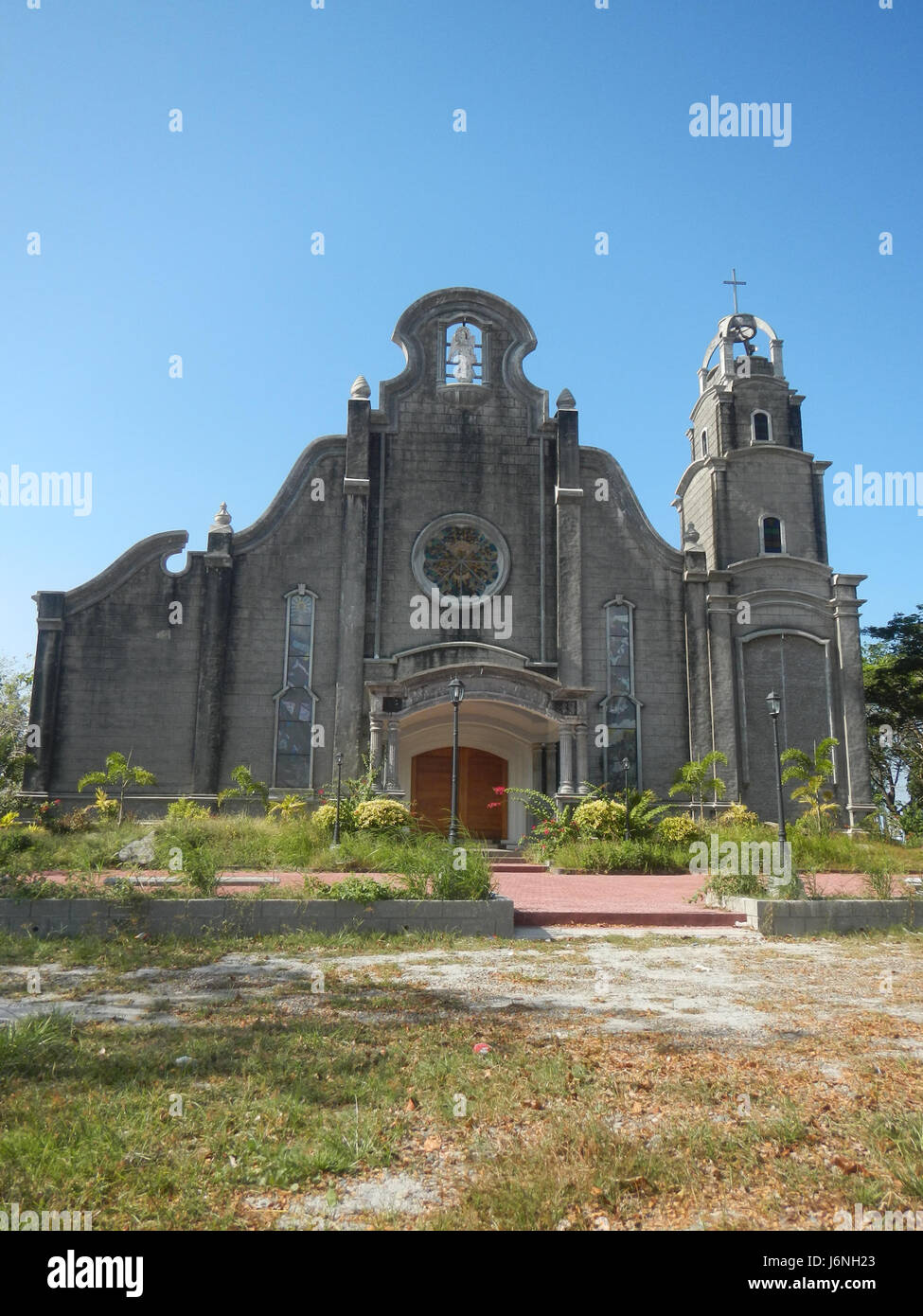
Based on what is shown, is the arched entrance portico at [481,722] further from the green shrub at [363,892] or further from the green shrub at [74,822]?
the green shrub at [363,892]

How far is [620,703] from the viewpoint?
986 inches

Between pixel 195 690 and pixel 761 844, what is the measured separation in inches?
609

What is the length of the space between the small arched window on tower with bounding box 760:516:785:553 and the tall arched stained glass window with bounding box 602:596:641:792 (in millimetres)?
5123

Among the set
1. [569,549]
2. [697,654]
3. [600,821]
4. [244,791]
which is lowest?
[600,821]

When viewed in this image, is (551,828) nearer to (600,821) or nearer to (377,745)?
(600,821)

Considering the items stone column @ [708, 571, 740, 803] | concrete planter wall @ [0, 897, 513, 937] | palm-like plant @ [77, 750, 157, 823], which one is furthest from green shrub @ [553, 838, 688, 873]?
palm-like plant @ [77, 750, 157, 823]

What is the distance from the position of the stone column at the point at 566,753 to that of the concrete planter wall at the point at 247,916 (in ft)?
40.5

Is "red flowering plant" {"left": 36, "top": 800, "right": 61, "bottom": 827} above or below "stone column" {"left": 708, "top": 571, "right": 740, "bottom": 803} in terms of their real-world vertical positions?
below

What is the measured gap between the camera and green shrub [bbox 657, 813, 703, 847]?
19328mm

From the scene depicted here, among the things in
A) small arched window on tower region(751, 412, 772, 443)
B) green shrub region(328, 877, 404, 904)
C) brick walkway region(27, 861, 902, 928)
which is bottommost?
brick walkway region(27, 861, 902, 928)

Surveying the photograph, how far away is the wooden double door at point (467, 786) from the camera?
25.8m

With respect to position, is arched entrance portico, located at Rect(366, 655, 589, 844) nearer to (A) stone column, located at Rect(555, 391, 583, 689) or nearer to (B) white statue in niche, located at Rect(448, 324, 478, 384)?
(A) stone column, located at Rect(555, 391, 583, 689)

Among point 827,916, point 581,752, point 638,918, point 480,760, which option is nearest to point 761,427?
point 581,752

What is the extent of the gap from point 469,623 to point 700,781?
780 centimetres
